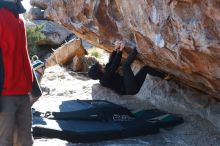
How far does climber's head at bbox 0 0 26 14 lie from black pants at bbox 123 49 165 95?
10.6 feet

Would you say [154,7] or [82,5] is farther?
[82,5]

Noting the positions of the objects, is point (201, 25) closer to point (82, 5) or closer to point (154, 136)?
point (154, 136)

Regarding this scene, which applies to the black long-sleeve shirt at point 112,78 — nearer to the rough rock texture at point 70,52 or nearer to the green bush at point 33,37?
the rough rock texture at point 70,52

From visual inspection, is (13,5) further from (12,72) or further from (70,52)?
(70,52)

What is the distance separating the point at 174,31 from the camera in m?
5.49

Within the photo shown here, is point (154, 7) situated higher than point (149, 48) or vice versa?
point (154, 7)

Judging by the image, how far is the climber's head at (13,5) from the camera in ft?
14.3

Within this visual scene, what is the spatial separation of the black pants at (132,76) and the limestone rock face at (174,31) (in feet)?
0.71

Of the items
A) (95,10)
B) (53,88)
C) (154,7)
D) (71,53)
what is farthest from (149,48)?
(71,53)

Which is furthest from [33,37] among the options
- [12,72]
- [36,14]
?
[12,72]

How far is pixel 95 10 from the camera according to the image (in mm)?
7957

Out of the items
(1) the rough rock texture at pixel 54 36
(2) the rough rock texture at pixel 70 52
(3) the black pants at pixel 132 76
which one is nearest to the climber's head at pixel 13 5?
(3) the black pants at pixel 132 76

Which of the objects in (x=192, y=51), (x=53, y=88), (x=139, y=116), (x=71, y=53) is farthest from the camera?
(x=71, y=53)

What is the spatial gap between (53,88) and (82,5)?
2523 mm
